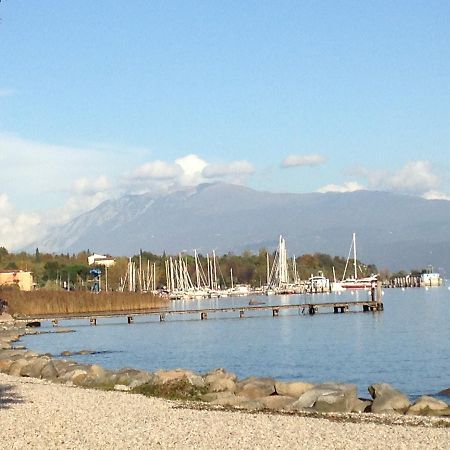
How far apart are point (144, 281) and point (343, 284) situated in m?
33.8

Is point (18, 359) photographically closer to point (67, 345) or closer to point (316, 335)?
point (67, 345)

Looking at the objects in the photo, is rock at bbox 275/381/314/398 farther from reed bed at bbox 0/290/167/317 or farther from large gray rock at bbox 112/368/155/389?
reed bed at bbox 0/290/167/317

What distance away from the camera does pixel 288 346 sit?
182 ft

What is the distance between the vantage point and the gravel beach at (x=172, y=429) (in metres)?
16.0

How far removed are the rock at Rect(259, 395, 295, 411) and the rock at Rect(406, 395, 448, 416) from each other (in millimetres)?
2986

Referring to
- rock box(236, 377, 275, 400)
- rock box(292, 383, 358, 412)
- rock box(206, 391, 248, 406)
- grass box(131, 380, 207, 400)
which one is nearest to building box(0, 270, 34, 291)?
grass box(131, 380, 207, 400)

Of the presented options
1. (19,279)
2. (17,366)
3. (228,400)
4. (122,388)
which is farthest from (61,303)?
(228,400)

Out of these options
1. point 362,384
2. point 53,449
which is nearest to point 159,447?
point 53,449

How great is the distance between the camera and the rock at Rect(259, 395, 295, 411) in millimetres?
23591

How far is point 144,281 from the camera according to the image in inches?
6299

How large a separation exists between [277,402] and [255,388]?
332cm

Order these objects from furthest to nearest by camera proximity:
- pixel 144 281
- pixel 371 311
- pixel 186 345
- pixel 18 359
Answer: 1. pixel 144 281
2. pixel 371 311
3. pixel 186 345
4. pixel 18 359

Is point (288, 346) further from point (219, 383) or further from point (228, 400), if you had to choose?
point (228, 400)

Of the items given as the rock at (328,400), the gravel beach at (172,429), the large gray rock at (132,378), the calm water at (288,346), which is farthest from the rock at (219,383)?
the calm water at (288,346)
